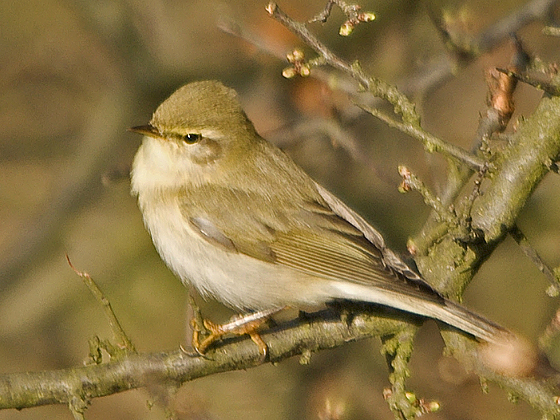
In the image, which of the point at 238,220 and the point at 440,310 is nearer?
the point at 440,310

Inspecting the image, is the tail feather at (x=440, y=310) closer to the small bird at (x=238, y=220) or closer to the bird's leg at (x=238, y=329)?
the small bird at (x=238, y=220)

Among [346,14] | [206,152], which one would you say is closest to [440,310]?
[346,14]

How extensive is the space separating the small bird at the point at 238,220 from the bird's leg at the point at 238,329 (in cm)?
6

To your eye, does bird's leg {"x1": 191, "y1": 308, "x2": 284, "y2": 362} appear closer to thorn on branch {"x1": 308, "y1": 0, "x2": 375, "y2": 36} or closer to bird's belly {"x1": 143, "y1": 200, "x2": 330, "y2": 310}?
bird's belly {"x1": 143, "y1": 200, "x2": 330, "y2": 310}

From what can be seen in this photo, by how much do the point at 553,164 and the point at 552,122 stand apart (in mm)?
202

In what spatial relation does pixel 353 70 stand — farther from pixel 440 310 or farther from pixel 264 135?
pixel 264 135

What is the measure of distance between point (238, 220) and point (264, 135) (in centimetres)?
157

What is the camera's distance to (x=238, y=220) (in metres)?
4.45

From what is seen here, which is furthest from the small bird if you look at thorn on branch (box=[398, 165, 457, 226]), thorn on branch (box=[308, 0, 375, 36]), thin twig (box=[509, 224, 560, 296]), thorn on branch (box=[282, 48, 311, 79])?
thorn on branch (box=[308, 0, 375, 36])

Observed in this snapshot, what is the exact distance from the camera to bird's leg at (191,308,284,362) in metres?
3.58

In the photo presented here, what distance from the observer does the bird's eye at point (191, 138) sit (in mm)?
4492

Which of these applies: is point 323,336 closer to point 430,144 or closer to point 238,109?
point 430,144

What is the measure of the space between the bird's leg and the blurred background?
4.50 feet

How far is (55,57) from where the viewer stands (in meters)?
7.61
